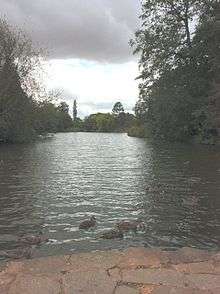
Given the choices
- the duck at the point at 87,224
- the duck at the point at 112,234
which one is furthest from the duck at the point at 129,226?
the duck at the point at 87,224

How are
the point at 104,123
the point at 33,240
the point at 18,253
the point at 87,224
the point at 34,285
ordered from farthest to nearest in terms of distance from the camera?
the point at 104,123 < the point at 87,224 < the point at 33,240 < the point at 18,253 < the point at 34,285

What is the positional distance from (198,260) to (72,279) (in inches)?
83.5

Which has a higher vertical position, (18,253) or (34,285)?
(34,285)

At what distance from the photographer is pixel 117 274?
22.0 ft

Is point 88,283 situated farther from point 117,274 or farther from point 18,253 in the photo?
point 18,253

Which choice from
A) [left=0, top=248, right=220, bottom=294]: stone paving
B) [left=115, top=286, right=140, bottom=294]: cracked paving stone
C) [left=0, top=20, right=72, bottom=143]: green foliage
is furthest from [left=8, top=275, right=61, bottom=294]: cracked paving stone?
[left=0, top=20, right=72, bottom=143]: green foliage

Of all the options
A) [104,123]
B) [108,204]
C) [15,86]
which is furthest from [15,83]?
[104,123]

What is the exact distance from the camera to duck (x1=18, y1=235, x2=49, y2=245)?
10.7 meters

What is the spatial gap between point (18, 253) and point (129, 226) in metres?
3.35

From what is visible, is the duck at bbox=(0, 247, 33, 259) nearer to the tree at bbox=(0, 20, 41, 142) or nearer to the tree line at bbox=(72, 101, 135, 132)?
the tree at bbox=(0, 20, 41, 142)

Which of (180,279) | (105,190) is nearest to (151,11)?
(105,190)

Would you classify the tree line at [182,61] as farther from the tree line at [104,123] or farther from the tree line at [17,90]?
the tree line at [104,123]

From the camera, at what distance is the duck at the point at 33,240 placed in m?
10.7

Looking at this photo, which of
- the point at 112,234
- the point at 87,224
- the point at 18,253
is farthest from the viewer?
the point at 87,224
